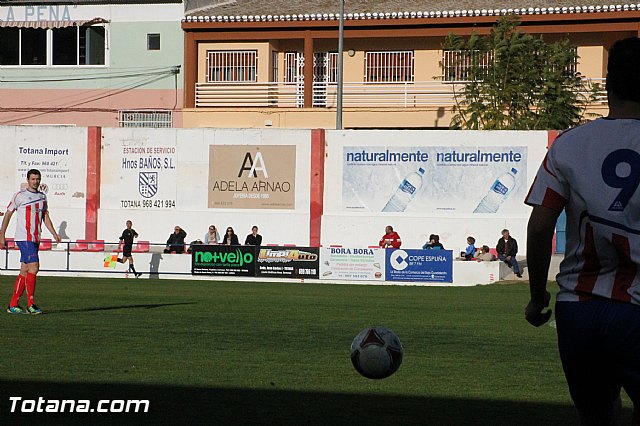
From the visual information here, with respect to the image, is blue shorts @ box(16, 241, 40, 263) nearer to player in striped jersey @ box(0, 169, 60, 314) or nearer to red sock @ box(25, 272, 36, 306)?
player in striped jersey @ box(0, 169, 60, 314)

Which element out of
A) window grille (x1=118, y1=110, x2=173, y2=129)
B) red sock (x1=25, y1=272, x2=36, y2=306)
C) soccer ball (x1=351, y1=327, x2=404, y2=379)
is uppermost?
window grille (x1=118, y1=110, x2=173, y2=129)

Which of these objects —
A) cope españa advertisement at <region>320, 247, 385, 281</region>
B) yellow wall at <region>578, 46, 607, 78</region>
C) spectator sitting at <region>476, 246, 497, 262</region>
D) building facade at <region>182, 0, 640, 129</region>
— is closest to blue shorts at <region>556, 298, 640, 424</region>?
cope españa advertisement at <region>320, 247, 385, 281</region>

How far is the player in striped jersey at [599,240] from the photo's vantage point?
14.8 ft

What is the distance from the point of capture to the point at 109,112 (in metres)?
45.4

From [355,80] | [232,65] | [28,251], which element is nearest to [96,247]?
[232,65]

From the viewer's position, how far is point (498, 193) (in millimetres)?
36625

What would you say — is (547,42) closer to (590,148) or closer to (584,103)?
(584,103)

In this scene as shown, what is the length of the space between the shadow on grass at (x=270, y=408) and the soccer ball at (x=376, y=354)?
373mm

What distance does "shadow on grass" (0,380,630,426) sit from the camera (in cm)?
806

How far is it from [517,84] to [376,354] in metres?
32.7

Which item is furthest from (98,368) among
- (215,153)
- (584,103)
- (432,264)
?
(584,103)

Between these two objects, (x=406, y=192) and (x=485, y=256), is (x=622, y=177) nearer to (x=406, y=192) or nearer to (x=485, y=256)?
(x=485, y=256)

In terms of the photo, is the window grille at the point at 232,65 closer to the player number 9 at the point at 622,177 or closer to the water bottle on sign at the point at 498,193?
the water bottle on sign at the point at 498,193

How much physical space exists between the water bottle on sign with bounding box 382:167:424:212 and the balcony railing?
6459 mm
